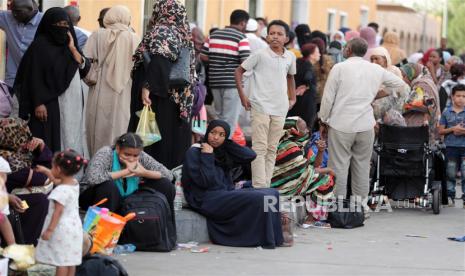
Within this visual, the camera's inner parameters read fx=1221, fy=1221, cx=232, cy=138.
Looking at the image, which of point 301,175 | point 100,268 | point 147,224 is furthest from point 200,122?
point 100,268

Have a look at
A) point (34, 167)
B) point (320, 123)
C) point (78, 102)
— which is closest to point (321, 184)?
point (320, 123)

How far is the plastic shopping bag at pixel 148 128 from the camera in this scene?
11109mm

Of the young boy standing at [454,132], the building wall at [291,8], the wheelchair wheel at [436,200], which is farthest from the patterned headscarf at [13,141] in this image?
the building wall at [291,8]

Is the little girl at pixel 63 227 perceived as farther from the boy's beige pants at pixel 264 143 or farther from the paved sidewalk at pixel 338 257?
the boy's beige pants at pixel 264 143

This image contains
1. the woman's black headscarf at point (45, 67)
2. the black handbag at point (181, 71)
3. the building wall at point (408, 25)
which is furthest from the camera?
the building wall at point (408, 25)

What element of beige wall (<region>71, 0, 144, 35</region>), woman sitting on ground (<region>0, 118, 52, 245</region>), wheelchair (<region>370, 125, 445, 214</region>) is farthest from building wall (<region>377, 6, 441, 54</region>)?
woman sitting on ground (<region>0, 118, 52, 245</region>)

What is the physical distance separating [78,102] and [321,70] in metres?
5.62

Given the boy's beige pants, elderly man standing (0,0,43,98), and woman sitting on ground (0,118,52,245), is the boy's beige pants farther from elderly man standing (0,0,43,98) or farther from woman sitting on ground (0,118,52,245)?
woman sitting on ground (0,118,52,245)

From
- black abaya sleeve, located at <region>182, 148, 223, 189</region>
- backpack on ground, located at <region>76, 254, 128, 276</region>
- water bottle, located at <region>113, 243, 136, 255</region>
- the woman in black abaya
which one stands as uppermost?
the woman in black abaya

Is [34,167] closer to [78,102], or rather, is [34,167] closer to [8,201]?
[8,201]

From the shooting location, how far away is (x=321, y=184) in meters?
12.4

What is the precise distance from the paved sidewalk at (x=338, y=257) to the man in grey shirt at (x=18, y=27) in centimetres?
266

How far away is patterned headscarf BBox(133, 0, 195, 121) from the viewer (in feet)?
37.1

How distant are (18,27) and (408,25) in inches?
1592
